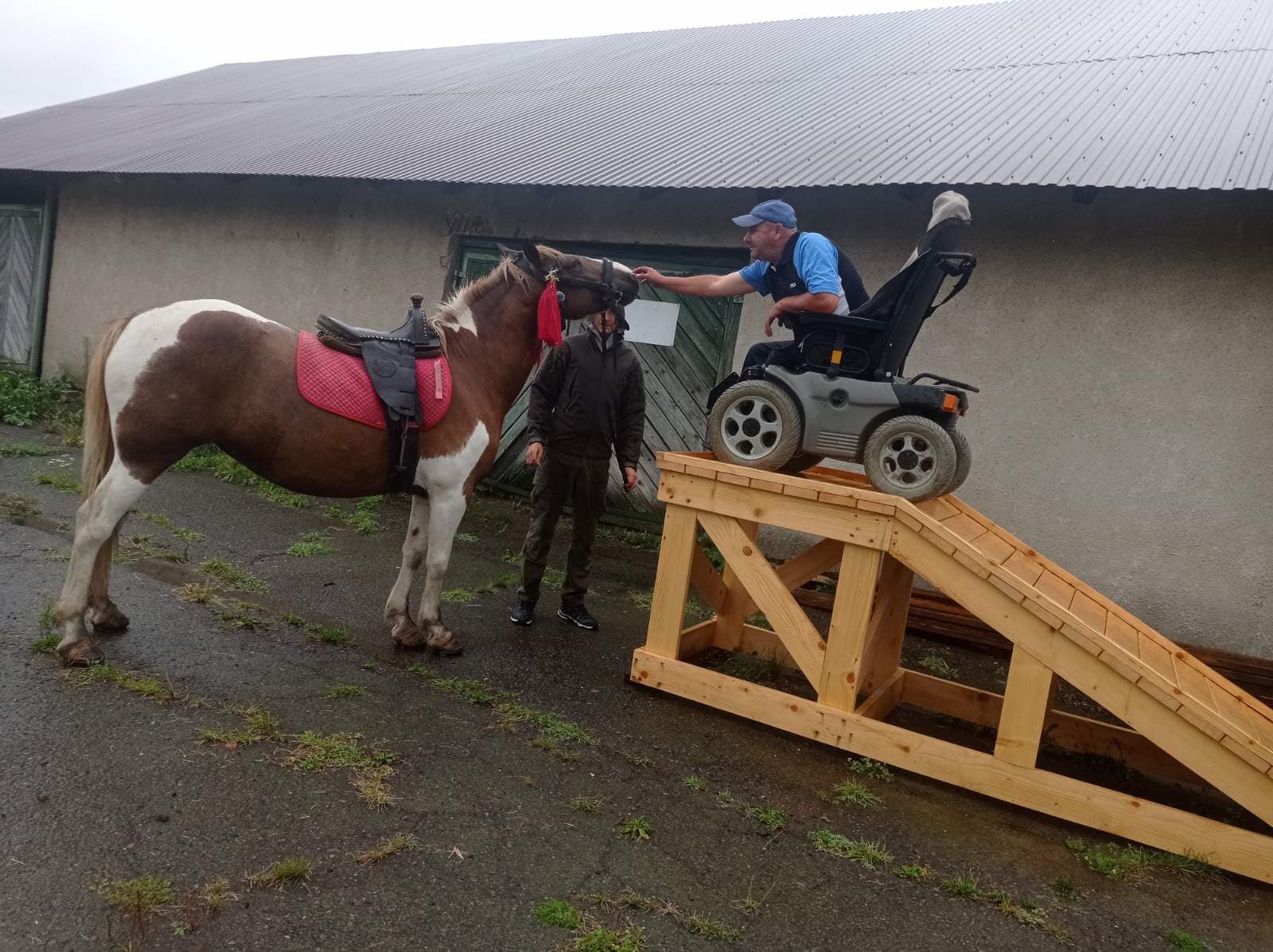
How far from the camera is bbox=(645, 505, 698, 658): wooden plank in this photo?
4.33 meters

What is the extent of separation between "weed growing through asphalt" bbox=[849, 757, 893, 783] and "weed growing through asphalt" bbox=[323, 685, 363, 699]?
2273 mm

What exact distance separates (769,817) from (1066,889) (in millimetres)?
1069

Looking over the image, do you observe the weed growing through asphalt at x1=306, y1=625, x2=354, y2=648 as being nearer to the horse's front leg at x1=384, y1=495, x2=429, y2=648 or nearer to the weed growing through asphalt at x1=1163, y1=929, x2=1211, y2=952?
the horse's front leg at x1=384, y1=495, x2=429, y2=648

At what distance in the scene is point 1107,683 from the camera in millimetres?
3402

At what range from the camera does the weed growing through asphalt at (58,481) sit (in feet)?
22.4

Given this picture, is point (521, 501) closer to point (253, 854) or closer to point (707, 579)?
point (707, 579)

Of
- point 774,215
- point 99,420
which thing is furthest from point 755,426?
point 99,420

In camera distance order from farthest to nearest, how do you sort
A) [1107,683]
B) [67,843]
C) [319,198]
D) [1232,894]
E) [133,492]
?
[319,198] → [133,492] → [1107,683] → [1232,894] → [67,843]

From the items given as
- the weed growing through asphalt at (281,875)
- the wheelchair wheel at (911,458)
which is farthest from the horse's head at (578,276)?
the weed growing through asphalt at (281,875)

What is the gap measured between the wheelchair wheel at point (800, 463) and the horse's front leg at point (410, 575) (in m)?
1.92

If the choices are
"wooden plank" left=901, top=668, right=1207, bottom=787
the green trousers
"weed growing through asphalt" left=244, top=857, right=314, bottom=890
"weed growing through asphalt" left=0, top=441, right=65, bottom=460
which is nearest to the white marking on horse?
the green trousers

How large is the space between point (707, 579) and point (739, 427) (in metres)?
1.11

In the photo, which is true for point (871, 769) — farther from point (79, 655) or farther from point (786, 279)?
point (79, 655)

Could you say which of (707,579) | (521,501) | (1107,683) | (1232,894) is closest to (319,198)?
(521,501)
